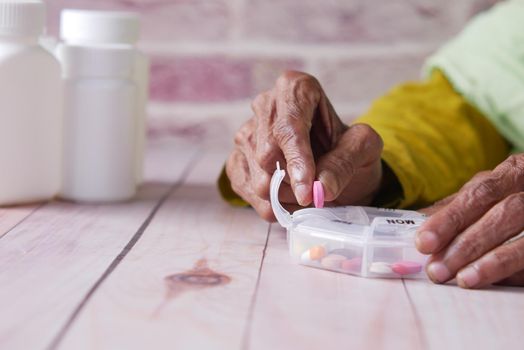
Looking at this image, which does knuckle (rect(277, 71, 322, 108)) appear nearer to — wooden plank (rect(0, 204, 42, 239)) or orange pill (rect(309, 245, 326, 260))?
orange pill (rect(309, 245, 326, 260))

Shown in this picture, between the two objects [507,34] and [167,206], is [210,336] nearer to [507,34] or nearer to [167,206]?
[167,206]

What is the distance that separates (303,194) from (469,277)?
163mm

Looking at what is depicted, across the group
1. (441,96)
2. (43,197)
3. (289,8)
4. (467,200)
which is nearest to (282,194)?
(467,200)

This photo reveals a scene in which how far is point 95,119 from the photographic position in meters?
1.07

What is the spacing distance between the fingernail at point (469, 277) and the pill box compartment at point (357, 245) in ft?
0.13

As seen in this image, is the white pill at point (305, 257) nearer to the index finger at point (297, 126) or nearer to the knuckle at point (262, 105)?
the index finger at point (297, 126)

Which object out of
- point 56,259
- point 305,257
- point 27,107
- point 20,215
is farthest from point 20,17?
point 305,257

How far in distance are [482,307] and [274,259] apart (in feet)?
0.66

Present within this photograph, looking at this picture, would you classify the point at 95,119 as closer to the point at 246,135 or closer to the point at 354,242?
the point at 246,135

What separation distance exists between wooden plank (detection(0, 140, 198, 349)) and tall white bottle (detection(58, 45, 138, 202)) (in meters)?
0.03

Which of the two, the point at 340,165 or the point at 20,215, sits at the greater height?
the point at 340,165

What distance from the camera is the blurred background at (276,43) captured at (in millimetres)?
1605

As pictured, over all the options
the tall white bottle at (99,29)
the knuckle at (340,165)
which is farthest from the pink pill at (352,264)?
the tall white bottle at (99,29)

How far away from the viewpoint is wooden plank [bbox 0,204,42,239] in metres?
0.93
